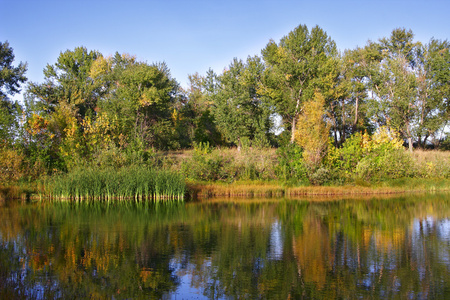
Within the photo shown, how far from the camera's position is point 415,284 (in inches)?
377

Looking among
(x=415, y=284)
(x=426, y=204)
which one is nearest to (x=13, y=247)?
(x=415, y=284)

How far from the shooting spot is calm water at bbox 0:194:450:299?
30.7 ft

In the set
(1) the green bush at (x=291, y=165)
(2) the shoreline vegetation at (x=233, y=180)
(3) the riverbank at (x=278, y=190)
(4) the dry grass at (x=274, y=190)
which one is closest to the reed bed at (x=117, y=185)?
(2) the shoreline vegetation at (x=233, y=180)

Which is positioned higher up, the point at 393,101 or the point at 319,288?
the point at 393,101

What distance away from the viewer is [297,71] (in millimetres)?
44250

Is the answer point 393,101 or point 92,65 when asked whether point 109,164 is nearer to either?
point 92,65

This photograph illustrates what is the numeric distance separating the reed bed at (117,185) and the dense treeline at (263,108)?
13.8 ft

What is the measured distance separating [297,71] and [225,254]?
34.6 metres

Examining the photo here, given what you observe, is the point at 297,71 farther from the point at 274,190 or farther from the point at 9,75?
the point at 9,75

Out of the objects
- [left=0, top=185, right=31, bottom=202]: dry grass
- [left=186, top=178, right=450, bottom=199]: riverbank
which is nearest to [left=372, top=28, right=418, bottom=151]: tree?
[left=186, top=178, right=450, bottom=199]: riverbank

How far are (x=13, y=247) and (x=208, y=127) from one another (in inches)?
1665

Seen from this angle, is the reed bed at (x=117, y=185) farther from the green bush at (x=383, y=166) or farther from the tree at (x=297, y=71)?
the tree at (x=297, y=71)

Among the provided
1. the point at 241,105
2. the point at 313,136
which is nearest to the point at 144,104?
the point at 241,105

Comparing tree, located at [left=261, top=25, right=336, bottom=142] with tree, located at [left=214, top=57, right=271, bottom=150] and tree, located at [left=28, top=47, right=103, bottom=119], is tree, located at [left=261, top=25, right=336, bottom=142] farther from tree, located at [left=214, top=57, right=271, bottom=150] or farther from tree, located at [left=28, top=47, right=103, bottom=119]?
tree, located at [left=28, top=47, right=103, bottom=119]
